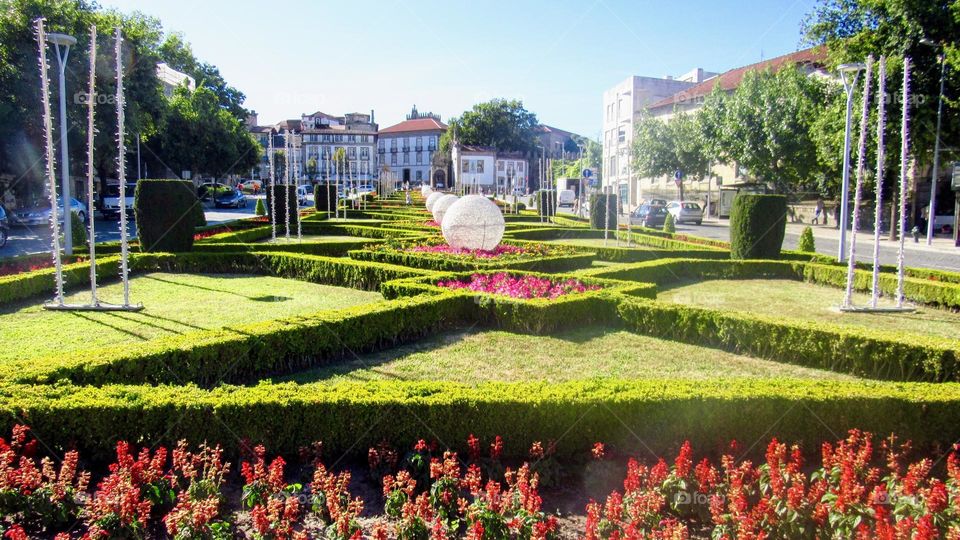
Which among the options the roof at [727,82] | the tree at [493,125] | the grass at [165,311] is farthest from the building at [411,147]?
the grass at [165,311]

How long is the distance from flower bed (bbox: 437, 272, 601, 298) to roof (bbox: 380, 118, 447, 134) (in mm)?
96447

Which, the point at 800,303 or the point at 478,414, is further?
the point at 800,303

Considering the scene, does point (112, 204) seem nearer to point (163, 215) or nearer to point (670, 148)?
point (163, 215)

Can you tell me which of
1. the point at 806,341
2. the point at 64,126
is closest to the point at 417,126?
the point at 64,126

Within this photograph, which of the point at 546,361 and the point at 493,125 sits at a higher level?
the point at 493,125

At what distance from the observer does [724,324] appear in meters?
9.69

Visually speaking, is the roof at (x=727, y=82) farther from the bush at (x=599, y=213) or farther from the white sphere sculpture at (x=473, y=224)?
the white sphere sculpture at (x=473, y=224)

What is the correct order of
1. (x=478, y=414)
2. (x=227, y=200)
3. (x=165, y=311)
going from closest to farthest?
(x=478, y=414) → (x=165, y=311) → (x=227, y=200)

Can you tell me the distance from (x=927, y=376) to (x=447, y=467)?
647 centimetres

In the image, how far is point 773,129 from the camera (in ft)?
124

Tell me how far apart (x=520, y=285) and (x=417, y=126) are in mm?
100283

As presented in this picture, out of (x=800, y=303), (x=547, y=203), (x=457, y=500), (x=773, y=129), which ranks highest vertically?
(x=773, y=129)

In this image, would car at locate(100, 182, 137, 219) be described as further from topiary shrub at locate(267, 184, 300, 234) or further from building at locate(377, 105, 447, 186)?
building at locate(377, 105, 447, 186)

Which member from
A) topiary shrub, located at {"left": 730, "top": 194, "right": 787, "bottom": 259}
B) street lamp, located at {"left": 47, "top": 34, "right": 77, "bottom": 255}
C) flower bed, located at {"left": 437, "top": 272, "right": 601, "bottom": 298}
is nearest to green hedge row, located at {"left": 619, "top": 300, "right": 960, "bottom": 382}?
flower bed, located at {"left": 437, "top": 272, "right": 601, "bottom": 298}
